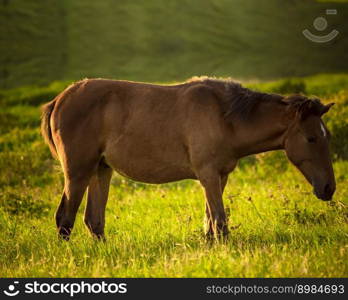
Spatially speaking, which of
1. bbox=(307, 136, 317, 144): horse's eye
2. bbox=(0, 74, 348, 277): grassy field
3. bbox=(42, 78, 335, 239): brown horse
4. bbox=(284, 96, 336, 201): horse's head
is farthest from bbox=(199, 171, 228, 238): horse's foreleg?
bbox=(307, 136, 317, 144): horse's eye

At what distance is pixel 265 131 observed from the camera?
7.56m

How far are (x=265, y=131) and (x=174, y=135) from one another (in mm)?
1124

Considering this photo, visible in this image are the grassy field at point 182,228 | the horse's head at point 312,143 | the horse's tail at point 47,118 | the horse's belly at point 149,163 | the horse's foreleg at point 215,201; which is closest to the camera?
the grassy field at point 182,228

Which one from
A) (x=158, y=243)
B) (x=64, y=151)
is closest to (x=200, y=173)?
(x=158, y=243)

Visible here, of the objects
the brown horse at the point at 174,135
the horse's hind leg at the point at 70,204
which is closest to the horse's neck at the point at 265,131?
the brown horse at the point at 174,135

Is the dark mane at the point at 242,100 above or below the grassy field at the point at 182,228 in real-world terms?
above

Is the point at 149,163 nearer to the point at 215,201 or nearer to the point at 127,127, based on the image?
the point at 127,127

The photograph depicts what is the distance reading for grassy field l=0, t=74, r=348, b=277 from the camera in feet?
20.4

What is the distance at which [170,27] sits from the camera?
50.6 meters

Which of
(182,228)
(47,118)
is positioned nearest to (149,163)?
(182,228)

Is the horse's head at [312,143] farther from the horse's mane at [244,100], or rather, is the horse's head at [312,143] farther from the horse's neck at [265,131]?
the horse's neck at [265,131]

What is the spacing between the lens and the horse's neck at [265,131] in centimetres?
749

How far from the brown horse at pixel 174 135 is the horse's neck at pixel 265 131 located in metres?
0.01

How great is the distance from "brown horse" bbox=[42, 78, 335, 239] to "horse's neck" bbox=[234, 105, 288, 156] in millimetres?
12
